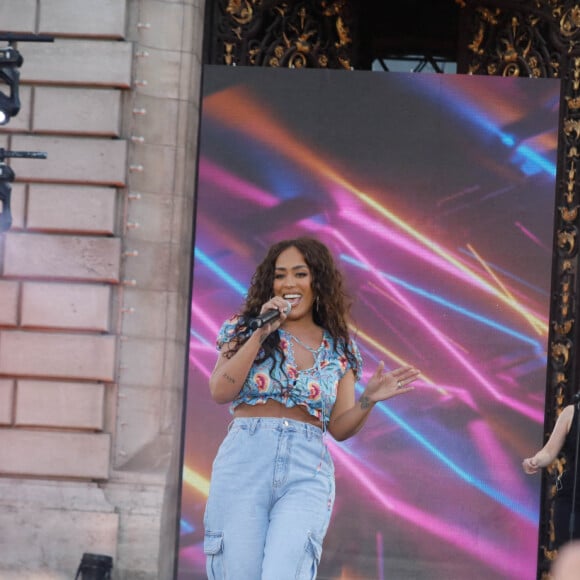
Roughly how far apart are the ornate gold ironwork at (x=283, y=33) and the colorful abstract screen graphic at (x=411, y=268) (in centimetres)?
57

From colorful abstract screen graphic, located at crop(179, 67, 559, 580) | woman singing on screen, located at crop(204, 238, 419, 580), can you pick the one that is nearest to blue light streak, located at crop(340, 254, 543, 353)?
colorful abstract screen graphic, located at crop(179, 67, 559, 580)

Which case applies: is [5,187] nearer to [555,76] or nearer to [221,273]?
[221,273]

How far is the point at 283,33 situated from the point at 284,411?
18.3 feet

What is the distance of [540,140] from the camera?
31.2ft

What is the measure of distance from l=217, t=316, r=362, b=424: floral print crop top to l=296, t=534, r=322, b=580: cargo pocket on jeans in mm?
470

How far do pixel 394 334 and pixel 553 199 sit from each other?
1.41 metres

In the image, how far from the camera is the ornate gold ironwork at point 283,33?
1007 cm

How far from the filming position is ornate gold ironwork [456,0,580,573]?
9.52 meters

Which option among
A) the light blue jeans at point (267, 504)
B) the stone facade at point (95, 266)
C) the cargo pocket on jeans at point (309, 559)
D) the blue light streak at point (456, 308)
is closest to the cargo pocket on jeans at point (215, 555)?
the light blue jeans at point (267, 504)

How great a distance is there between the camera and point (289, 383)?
518 cm

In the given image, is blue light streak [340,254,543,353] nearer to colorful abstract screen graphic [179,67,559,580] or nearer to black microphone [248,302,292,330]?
colorful abstract screen graphic [179,67,559,580]

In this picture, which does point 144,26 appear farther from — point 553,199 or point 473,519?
point 473,519

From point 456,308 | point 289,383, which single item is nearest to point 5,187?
point 456,308

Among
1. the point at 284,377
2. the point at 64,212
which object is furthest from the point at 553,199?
the point at 284,377
